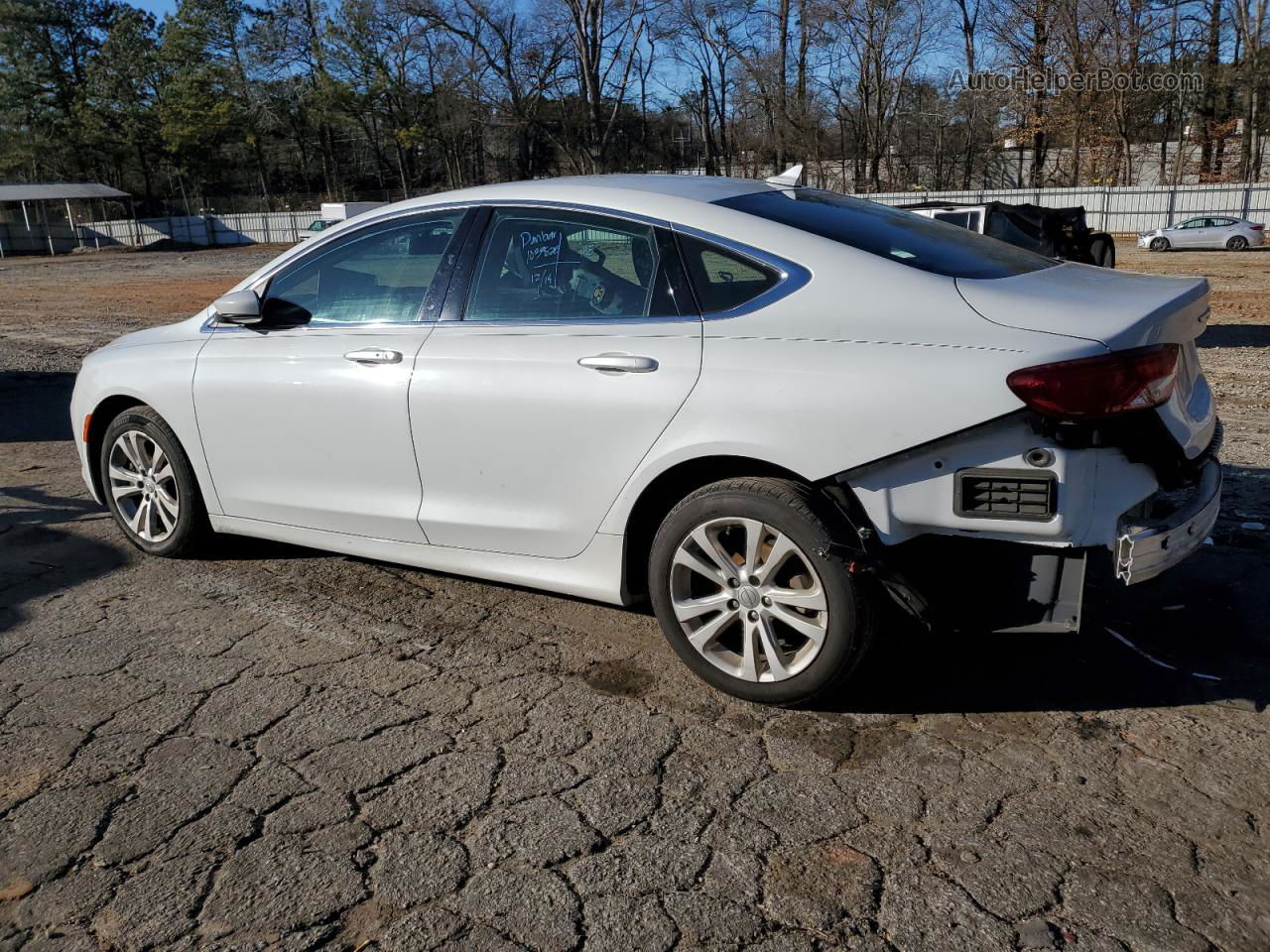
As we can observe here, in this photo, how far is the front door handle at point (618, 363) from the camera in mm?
3527

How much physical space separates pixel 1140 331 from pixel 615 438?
1619mm

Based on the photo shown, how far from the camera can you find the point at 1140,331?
119 inches

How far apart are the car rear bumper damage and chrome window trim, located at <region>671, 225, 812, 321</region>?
1.20 metres

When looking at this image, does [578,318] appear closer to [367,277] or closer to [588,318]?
[588,318]

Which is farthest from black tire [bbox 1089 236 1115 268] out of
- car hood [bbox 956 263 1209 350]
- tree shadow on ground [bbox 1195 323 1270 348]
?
car hood [bbox 956 263 1209 350]

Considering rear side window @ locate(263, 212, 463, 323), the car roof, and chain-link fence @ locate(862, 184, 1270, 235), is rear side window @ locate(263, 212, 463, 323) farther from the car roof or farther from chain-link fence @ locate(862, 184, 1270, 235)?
chain-link fence @ locate(862, 184, 1270, 235)

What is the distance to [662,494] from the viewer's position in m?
3.68

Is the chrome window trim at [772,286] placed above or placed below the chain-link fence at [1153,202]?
above

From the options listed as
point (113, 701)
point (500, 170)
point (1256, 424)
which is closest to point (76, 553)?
point (113, 701)

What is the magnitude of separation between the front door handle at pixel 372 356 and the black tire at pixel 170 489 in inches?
47.8

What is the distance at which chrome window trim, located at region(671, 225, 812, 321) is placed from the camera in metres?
3.39

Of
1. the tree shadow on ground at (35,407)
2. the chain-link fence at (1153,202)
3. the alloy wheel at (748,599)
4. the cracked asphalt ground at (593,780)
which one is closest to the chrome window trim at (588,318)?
the alloy wheel at (748,599)

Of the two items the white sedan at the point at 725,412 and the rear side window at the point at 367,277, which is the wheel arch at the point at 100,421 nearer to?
the white sedan at the point at 725,412

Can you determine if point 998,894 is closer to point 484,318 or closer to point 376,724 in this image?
point 376,724
